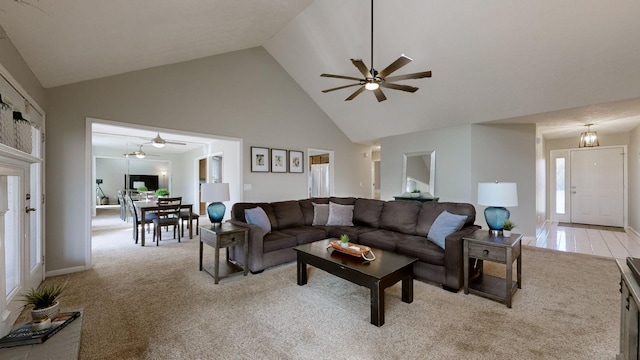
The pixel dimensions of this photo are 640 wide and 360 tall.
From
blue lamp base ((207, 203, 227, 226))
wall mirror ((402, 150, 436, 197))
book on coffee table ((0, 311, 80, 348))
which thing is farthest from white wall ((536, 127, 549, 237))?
book on coffee table ((0, 311, 80, 348))

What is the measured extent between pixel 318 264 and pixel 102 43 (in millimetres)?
3341

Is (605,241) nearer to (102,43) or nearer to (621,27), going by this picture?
(621,27)

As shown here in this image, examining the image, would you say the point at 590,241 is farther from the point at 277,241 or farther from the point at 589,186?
the point at 277,241

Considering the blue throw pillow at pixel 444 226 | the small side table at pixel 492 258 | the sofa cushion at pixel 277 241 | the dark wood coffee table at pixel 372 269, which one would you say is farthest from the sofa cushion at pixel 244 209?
the small side table at pixel 492 258

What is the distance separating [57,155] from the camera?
11.2ft

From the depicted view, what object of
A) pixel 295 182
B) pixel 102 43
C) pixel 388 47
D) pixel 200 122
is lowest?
pixel 295 182

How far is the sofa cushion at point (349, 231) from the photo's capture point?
3.81m

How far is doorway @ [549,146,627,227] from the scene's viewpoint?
645 centimetres

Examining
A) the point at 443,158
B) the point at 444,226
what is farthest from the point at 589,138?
the point at 444,226

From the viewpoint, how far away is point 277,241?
3543mm

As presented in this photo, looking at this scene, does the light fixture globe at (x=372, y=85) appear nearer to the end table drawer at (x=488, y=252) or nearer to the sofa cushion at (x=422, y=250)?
the sofa cushion at (x=422, y=250)

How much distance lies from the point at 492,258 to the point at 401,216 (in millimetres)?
1369

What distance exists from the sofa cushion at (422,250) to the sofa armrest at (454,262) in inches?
3.3

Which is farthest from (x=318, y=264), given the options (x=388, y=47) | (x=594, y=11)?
(x=594, y=11)
